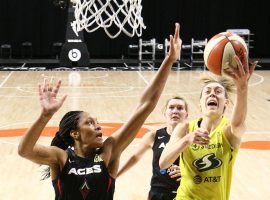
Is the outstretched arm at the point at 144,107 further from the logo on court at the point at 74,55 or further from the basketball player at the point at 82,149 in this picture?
the logo on court at the point at 74,55

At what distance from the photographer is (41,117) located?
2.49m

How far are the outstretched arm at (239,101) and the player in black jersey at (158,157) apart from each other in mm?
786

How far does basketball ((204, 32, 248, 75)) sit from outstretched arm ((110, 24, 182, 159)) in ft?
1.94

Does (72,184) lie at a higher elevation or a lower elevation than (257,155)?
higher

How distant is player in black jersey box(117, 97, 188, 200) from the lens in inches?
166

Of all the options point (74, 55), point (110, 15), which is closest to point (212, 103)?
point (110, 15)

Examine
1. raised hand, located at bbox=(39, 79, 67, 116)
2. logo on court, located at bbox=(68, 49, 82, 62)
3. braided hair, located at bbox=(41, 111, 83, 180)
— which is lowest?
logo on court, located at bbox=(68, 49, 82, 62)

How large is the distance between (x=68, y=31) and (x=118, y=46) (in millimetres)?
4382

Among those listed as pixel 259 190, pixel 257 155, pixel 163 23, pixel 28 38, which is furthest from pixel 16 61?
pixel 259 190

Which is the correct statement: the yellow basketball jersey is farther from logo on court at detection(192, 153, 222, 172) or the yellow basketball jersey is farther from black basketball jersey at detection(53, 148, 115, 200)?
black basketball jersey at detection(53, 148, 115, 200)

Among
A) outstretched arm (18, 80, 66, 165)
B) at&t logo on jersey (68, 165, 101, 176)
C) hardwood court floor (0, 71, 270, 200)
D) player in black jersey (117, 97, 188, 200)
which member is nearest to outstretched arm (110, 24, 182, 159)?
at&t logo on jersey (68, 165, 101, 176)

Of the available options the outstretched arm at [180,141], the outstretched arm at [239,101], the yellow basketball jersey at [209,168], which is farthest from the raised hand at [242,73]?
the yellow basketball jersey at [209,168]

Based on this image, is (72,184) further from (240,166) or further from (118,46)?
(118,46)

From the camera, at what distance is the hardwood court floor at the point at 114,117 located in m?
6.40
